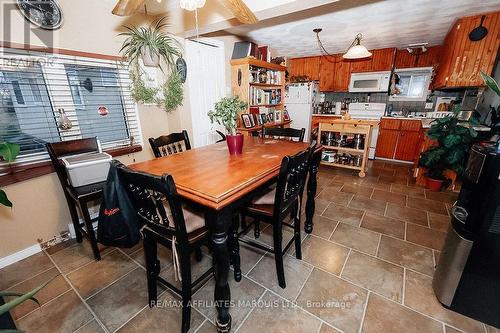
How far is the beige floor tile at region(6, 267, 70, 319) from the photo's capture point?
139 centimetres

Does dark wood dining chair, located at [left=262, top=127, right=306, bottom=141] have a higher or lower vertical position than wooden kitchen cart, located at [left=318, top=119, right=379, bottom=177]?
higher

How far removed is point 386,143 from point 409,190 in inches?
67.5

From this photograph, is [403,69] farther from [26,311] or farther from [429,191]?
[26,311]

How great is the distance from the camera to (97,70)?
2.15 meters

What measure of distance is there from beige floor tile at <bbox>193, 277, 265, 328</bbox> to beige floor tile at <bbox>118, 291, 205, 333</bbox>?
6cm

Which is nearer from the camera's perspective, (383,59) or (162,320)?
(162,320)

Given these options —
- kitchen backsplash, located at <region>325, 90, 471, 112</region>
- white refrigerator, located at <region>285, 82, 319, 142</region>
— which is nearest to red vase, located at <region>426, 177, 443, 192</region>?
kitchen backsplash, located at <region>325, 90, 471, 112</region>

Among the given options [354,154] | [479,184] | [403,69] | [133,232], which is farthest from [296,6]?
[403,69]

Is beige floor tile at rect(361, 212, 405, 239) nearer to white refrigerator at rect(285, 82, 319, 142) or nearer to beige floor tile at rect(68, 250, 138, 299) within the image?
beige floor tile at rect(68, 250, 138, 299)

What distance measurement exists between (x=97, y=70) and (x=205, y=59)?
1337mm

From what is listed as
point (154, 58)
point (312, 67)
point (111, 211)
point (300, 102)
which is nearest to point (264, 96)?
point (300, 102)

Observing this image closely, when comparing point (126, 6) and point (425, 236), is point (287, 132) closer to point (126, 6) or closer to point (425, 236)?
point (425, 236)

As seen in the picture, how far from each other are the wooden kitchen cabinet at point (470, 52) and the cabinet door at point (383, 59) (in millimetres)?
1196

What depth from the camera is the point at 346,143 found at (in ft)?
12.4
